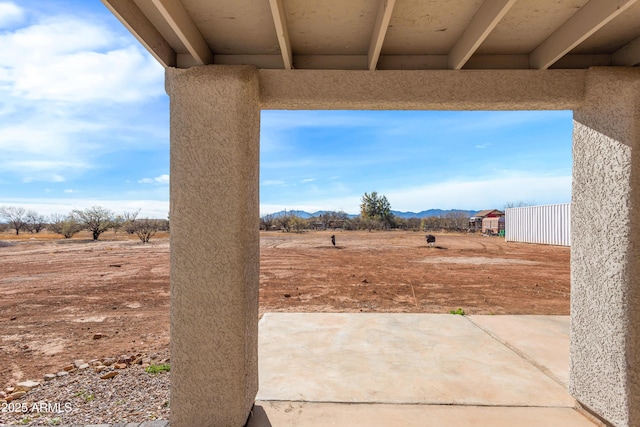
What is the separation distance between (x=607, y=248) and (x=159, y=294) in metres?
8.22

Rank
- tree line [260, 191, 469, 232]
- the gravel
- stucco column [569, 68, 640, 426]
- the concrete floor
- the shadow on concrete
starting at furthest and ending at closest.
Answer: tree line [260, 191, 469, 232], the gravel, the concrete floor, the shadow on concrete, stucco column [569, 68, 640, 426]

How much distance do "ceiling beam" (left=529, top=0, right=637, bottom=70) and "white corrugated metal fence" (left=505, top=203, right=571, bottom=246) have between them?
68.6ft

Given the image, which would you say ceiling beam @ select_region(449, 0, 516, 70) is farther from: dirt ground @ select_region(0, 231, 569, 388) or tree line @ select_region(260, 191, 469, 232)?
tree line @ select_region(260, 191, 469, 232)

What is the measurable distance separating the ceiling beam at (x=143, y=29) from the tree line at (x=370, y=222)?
38257mm

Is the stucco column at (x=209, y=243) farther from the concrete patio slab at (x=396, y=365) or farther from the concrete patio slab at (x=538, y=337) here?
the concrete patio slab at (x=538, y=337)

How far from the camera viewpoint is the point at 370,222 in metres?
45.3

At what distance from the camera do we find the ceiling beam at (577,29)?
1.78 meters

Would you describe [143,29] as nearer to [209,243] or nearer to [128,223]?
[209,243]

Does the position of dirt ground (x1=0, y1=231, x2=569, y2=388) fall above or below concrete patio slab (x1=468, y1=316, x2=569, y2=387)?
below

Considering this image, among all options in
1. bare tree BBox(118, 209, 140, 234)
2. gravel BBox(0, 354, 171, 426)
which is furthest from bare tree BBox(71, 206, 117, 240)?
gravel BBox(0, 354, 171, 426)

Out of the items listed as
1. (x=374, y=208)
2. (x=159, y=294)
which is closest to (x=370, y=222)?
(x=374, y=208)

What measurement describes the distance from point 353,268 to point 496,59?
10215 mm

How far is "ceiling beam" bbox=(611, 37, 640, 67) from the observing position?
2.25 metres

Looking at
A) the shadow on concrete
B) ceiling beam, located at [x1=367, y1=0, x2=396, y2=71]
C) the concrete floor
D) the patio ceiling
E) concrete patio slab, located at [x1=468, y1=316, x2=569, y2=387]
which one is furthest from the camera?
concrete patio slab, located at [x1=468, y1=316, x2=569, y2=387]
